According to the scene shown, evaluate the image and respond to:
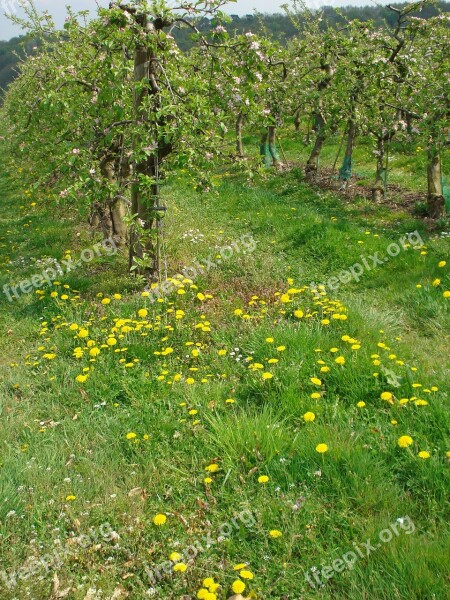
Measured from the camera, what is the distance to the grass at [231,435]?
102 inches

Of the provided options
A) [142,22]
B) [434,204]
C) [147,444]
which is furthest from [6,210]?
[147,444]

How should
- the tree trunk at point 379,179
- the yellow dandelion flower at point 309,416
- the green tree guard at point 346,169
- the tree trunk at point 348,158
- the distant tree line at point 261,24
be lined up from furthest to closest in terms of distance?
the green tree guard at point 346,169 → the tree trunk at point 348,158 → the tree trunk at point 379,179 → the distant tree line at point 261,24 → the yellow dandelion flower at point 309,416

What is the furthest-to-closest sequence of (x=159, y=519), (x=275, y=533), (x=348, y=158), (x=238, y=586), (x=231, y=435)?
(x=348, y=158), (x=231, y=435), (x=159, y=519), (x=275, y=533), (x=238, y=586)

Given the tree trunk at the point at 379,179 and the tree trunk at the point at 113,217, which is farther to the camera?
the tree trunk at the point at 379,179

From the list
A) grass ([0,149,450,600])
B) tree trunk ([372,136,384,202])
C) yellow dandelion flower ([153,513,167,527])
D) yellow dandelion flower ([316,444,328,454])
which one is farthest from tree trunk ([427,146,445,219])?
yellow dandelion flower ([153,513,167,527])

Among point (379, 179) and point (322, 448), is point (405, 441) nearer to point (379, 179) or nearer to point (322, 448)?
point (322, 448)

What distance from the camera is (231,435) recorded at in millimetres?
3287

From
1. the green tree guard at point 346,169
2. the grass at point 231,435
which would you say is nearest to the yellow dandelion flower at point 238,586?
the grass at point 231,435

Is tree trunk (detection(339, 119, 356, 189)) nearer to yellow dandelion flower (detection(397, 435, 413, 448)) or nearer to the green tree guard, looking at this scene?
the green tree guard

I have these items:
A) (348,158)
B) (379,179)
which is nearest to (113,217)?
(379,179)

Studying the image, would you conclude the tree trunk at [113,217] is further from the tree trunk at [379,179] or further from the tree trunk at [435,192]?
the tree trunk at [435,192]

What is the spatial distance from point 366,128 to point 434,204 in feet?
7.31

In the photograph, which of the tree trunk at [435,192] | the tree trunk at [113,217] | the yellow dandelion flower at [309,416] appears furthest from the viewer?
the tree trunk at [435,192]

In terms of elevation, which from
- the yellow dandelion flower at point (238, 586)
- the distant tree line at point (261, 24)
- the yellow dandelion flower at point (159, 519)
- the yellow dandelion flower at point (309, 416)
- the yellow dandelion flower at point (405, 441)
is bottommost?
the yellow dandelion flower at point (238, 586)
